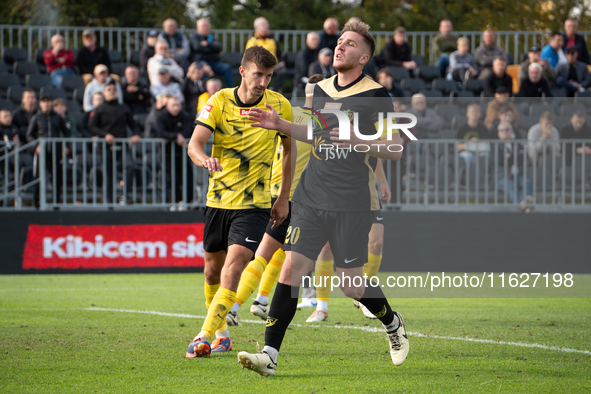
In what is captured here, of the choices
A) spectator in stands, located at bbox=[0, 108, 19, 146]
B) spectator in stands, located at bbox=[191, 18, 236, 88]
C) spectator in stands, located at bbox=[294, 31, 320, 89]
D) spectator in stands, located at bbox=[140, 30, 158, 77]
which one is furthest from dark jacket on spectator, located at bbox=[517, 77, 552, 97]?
spectator in stands, located at bbox=[0, 108, 19, 146]

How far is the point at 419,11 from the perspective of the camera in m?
33.8

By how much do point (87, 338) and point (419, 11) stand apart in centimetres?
3055

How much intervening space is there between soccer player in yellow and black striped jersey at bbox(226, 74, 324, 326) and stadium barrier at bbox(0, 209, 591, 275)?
490cm


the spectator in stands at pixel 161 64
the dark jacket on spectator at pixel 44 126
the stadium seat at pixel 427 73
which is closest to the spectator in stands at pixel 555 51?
the stadium seat at pixel 427 73

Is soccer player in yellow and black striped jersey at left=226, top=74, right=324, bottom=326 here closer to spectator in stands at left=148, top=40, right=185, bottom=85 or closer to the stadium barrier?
the stadium barrier

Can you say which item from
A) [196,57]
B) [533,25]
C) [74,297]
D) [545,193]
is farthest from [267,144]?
[533,25]

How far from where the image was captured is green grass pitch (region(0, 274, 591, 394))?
14.4 ft

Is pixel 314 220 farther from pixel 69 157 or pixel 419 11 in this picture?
pixel 419 11

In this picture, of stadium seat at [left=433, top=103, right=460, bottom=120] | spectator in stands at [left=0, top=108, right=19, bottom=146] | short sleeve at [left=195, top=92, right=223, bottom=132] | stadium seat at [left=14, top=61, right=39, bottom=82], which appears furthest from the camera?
stadium seat at [left=14, top=61, right=39, bottom=82]

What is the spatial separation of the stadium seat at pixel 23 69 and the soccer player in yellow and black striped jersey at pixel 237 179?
12.0 metres

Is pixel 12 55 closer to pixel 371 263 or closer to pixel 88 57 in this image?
pixel 88 57

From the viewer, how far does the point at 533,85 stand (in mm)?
14859

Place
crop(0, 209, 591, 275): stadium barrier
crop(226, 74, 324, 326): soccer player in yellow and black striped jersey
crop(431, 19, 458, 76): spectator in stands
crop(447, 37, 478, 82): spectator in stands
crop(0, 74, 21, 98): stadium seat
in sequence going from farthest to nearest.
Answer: crop(431, 19, 458, 76): spectator in stands < crop(447, 37, 478, 82): spectator in stands < crop(0, 74, 21, 98): stadium seat < crop(0, 209, 591, 275): stadium barrier < crop(226, 74, 324, 326): soccer player in yellow and black striped jersey

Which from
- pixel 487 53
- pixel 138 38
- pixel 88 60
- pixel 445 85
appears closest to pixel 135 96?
pixel 88 60
